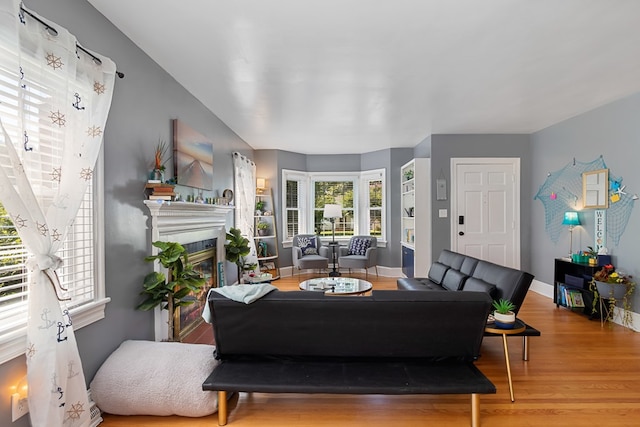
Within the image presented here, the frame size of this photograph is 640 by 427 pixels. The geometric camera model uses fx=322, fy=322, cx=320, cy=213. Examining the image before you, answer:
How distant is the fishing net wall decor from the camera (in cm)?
384

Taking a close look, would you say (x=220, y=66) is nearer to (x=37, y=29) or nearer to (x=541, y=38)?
(x=37, y=29)

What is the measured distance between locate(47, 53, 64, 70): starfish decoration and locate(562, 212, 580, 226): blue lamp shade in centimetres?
555

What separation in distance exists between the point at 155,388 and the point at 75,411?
401mm

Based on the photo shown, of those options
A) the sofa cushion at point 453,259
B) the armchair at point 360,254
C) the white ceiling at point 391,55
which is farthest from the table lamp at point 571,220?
the armchair at point 360,254

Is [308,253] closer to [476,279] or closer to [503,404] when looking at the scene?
[476,279]

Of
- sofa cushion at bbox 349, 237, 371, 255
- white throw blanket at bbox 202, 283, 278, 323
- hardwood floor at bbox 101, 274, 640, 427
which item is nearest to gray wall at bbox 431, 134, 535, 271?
sofa cushion at bbox 349, 237, 371, 255

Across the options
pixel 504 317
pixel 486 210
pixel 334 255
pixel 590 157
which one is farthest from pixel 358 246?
pixel 504 317

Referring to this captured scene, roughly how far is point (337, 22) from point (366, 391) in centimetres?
241

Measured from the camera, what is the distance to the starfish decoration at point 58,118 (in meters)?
1.74

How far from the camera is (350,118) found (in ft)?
14.9

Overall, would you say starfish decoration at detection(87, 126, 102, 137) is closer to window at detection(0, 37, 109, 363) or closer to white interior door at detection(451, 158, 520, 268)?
window at detection(0, 37, 109, 363)

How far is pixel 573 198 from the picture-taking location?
179 inches

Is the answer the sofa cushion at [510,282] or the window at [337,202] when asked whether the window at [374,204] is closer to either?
the window at [337,202]

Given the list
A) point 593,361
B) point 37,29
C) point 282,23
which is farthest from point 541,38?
point 37,29
